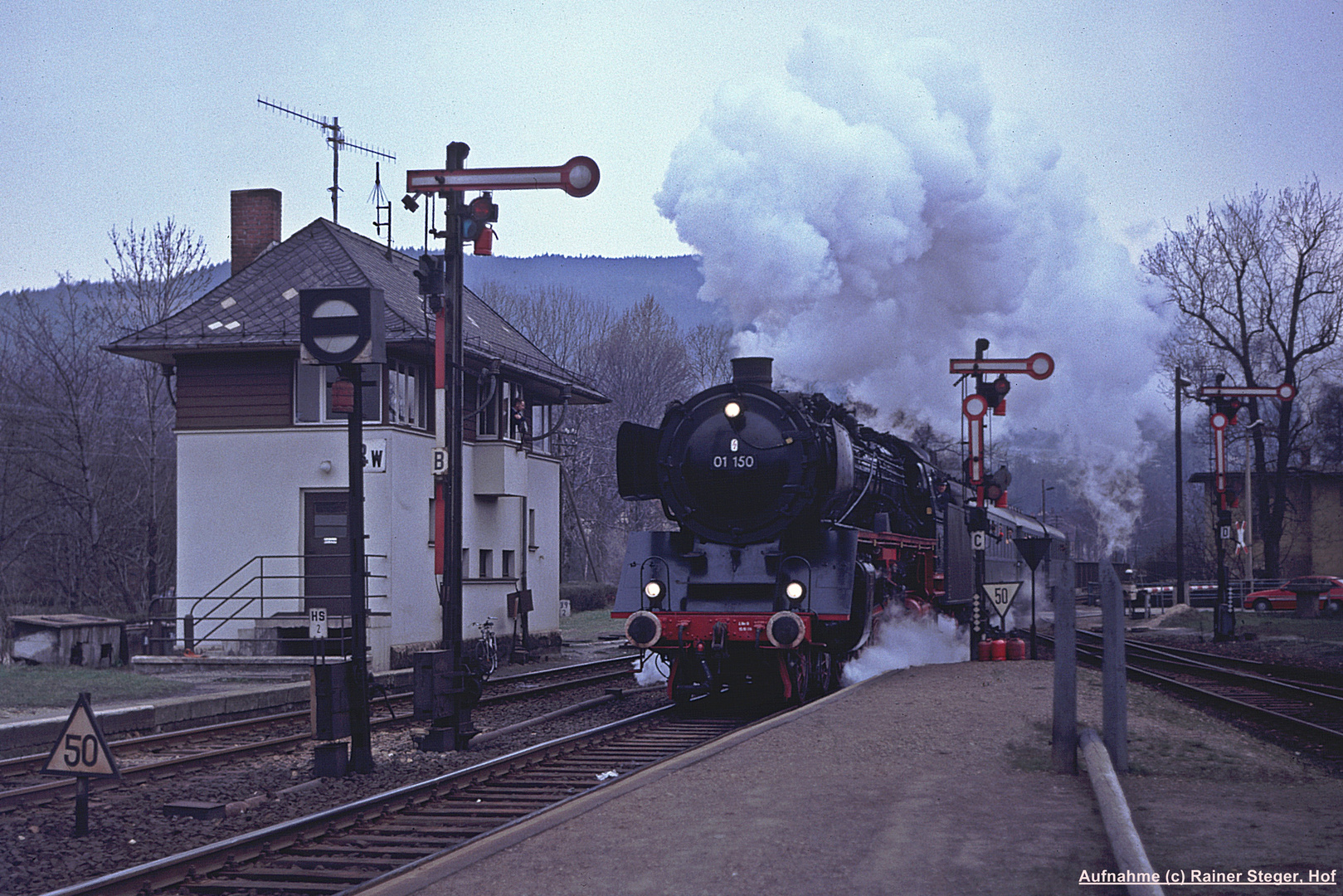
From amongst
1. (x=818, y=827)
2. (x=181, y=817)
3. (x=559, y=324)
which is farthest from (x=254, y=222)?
(x=559, y=324)

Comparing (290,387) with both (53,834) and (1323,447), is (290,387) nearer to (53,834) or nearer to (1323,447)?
(53,834)

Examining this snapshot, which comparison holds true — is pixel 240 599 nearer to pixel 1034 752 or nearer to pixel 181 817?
pixel 181 817

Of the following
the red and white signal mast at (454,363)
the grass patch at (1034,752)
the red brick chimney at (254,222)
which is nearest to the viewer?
the grass patch at (1034,752)

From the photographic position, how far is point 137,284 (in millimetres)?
36219

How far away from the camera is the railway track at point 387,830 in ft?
21.4

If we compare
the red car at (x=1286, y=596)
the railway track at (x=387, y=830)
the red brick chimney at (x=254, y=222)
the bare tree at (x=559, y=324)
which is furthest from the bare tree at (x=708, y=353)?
the railway track at (x=387, y=830)

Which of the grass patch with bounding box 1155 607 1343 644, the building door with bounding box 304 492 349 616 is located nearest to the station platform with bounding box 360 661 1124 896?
the building door with bounding box 304 492 349 616

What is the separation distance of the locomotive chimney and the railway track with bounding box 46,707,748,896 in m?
5.10

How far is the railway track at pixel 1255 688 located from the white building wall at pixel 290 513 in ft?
39.2

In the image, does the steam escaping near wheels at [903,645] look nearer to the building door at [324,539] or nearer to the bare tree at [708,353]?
the building door at [324,539]

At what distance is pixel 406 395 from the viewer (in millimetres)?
22453

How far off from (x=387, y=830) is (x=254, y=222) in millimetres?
20491

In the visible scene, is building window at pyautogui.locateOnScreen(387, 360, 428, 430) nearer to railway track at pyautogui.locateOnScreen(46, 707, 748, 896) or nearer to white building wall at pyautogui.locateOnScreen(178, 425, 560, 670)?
white building wall at pyautogui.locateOnScreen(178, 425, 560, 670)

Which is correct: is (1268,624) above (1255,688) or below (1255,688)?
below
